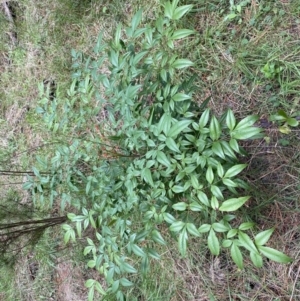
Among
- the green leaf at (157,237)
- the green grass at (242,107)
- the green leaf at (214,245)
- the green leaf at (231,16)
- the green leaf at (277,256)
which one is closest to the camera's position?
the green leaf at (277,256)

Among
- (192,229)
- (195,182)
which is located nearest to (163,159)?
(195,182)

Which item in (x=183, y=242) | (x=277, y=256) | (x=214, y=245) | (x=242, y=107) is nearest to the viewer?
(x=277, y=256)

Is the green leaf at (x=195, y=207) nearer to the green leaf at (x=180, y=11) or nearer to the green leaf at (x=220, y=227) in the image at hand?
the green leaf at (x=220, y=227)

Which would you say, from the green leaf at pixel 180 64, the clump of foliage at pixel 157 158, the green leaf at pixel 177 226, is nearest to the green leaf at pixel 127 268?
the clump of foliage at pixel 157 158

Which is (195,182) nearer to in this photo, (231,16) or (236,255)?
(236,255)

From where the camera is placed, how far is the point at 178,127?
1.11m

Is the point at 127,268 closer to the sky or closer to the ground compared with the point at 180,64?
closer to the ground

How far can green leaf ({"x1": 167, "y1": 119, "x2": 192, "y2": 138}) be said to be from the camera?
111cm

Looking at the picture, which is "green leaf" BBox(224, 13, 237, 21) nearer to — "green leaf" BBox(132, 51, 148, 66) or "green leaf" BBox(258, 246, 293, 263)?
"green leaf" BBox(132, 51, 148, 66)

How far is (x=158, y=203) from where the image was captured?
4.19 feet

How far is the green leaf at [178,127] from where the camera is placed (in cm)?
111

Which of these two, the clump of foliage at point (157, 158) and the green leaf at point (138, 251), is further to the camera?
the green leaf at point (138, 251)

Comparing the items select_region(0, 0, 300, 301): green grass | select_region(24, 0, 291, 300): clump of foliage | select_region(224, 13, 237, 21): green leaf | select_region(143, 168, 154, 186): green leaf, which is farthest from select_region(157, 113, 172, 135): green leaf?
select_region(224, 13, 237, 21): green leaf

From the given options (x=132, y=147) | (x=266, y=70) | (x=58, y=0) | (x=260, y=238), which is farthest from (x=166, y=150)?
(x=58, y=0)
